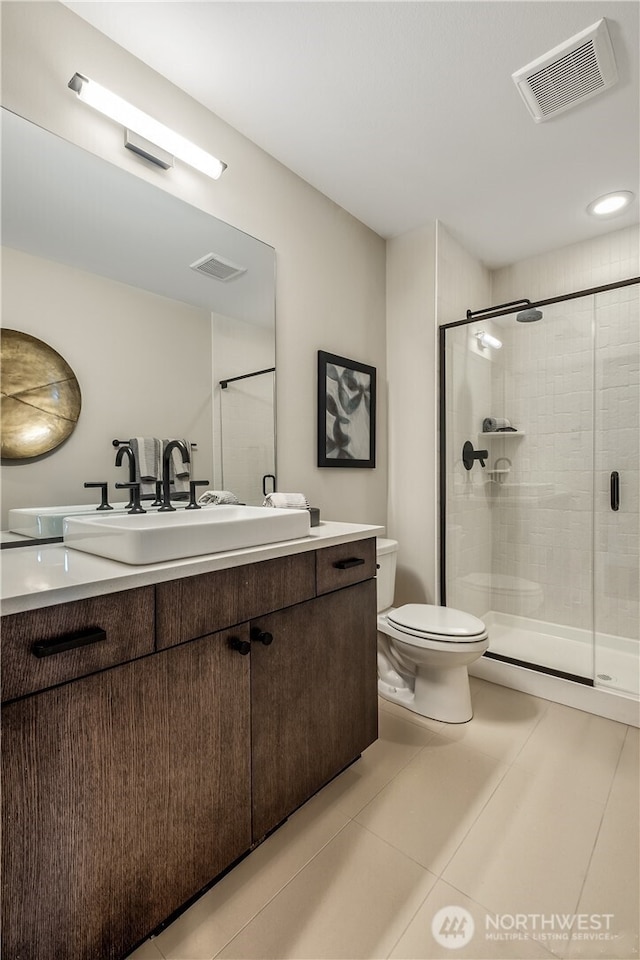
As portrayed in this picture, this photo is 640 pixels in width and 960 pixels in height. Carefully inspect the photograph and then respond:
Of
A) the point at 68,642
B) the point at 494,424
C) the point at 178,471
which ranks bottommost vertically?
the point at 68,642

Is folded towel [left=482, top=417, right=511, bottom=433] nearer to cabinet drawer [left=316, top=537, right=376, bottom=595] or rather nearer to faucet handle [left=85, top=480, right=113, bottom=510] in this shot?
cabinet drawer [left=316, top=537, right=376, bottom=595]

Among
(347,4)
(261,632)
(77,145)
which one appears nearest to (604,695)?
(261,632)

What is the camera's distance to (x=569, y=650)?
2383 millimetres

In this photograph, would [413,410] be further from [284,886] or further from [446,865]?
[284,886]

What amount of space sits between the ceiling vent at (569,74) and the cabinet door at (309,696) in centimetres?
187

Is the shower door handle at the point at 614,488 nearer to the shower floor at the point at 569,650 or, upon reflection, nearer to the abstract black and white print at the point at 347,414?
the shower floor at the point at 569,650

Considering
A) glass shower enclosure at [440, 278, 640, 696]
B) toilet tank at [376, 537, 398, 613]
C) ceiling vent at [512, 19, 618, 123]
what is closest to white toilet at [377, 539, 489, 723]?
toilet tank at [376, 537, 398, 613]

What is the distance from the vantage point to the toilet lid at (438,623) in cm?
189

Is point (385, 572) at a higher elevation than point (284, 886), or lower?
higher

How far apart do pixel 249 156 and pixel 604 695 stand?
2794mm

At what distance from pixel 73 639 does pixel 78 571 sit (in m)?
0.17

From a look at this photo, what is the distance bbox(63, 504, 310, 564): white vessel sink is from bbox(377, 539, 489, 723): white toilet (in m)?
0.83

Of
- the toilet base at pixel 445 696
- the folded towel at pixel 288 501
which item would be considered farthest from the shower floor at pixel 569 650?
the folded towel at pixel 288 501

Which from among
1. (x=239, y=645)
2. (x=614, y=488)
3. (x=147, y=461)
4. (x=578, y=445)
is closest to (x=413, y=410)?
(x=578, y=445)
